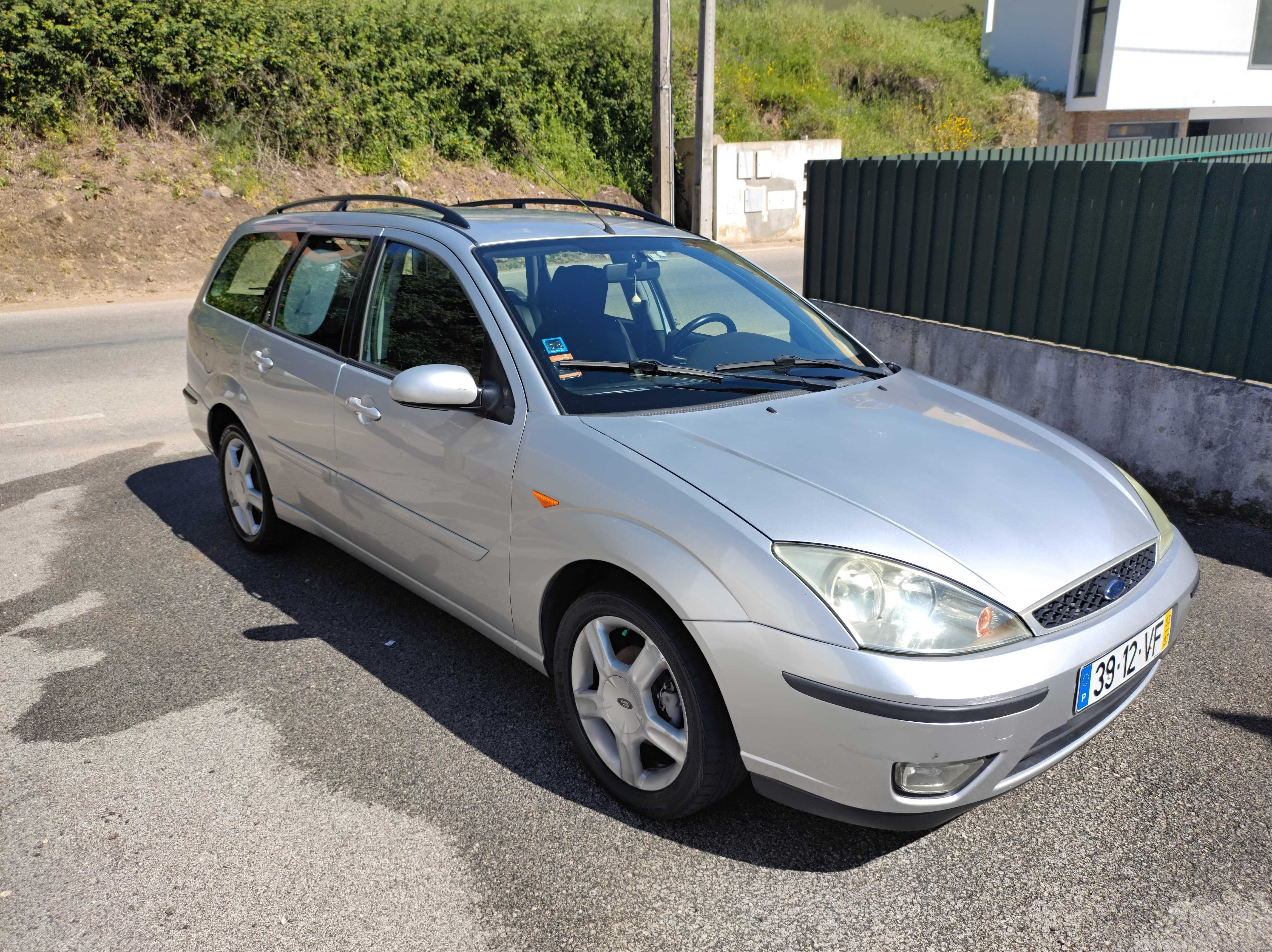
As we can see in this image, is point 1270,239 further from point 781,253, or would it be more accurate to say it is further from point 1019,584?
point 781,253

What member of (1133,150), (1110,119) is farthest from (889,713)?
(1110,119)

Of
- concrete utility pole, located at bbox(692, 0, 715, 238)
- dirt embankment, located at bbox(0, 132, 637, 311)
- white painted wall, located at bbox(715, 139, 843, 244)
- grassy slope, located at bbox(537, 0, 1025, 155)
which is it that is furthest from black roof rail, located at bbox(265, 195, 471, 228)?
grassy slope, located at bbox(537, 0, 1025, 155)

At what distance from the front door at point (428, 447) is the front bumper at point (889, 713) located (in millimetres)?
998

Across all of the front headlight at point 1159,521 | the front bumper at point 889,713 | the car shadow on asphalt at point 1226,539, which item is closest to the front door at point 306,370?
the front bumper at point 889,713

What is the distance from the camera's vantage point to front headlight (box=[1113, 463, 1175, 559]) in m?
3.16

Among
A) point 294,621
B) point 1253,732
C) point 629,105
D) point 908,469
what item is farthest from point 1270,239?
point 629,105

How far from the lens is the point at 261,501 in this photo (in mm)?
4910

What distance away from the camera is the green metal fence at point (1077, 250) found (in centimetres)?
559

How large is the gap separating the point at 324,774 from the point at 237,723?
51 cm

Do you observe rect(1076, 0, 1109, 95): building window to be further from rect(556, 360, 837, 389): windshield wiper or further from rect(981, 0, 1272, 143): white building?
rect(556, 360, 837, 389): windshield wiper

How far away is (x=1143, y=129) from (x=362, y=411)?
2981 cm

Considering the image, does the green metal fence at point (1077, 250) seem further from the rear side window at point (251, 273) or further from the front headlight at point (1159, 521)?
the rear side window at point (251, 273)

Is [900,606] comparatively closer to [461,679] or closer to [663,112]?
[461,679]

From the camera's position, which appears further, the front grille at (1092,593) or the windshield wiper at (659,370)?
the windshield wiper at (659,370)
